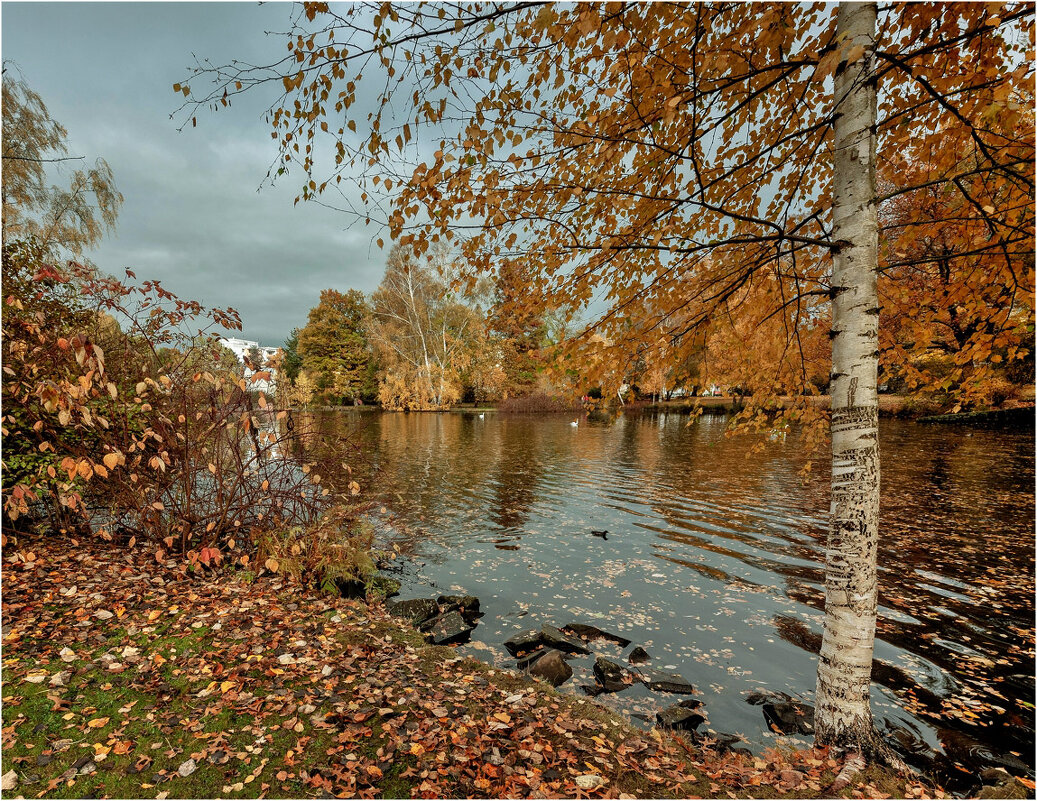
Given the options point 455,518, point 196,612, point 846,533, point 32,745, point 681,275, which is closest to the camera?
point 32,745

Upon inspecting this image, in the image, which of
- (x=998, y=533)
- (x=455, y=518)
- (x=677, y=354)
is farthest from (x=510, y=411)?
(x=677, y=354)

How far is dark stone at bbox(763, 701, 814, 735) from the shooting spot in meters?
4.19

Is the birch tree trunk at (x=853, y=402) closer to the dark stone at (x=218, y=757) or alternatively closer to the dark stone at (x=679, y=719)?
the dark stone at (x=679, y=719)

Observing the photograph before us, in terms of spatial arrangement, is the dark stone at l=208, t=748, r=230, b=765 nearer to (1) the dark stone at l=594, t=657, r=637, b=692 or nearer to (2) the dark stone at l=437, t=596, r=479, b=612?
(1) the dark stone at l=594, t=657, r=637, b=692

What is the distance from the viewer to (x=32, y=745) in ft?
9.75

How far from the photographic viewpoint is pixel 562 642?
5570 millimetres

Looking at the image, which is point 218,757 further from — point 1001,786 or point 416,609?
point 1001,786

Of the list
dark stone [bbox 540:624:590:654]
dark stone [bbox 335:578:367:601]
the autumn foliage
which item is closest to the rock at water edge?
dark stone [bbox 540:624:590:654]

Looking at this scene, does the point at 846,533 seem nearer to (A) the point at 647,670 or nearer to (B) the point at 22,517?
(A) the point at 647,670

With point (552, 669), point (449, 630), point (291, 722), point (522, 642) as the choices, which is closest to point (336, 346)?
point (449, 630)

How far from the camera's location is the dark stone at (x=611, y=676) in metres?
4.79

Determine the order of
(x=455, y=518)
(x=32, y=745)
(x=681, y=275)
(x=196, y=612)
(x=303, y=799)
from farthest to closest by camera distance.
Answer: (x=455, y=518), (x=196, y=612), (x=681, y=275), (x=32, y=745), (x=303, y=799)

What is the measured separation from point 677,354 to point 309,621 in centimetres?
511

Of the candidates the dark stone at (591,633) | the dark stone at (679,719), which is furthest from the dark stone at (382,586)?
the dark stone at (679,719)
